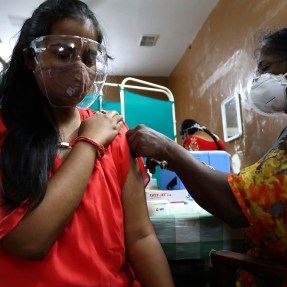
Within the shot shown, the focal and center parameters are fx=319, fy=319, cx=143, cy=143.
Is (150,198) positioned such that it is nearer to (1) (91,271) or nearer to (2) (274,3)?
(1) (91,271)

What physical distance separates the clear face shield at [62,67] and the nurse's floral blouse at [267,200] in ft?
1.91

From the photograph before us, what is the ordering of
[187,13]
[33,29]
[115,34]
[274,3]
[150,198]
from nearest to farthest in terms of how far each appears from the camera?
1. [33,29]
2. [150,198]
3. [274,3]
4. [187,13]
5. [115,34]

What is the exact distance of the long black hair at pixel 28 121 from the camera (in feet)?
2.45

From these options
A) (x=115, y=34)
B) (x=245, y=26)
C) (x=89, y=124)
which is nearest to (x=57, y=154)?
(x=89, y=124)

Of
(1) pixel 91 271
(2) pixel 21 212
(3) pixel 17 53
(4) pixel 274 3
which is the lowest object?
(1) pixel 91 271

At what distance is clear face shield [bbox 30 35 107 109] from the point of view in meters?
0.88

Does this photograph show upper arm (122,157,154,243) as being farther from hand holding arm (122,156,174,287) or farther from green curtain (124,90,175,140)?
green curtain (124,90,175,140)

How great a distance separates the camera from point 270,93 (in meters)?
1.44

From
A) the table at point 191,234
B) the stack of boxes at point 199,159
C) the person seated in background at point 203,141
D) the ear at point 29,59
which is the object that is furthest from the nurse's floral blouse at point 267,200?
the person seated in background at point 203,141

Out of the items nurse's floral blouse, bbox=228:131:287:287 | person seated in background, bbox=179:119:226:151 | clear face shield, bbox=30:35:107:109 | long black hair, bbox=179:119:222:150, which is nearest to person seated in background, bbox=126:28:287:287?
nurse's floral blouse, bbox=228:131:287:287

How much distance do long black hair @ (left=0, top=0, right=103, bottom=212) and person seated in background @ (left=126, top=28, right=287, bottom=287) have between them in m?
0.28

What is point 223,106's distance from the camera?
352 cm

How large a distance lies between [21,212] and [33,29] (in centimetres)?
54

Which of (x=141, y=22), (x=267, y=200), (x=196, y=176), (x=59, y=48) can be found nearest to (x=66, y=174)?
(x=59, y=48)
